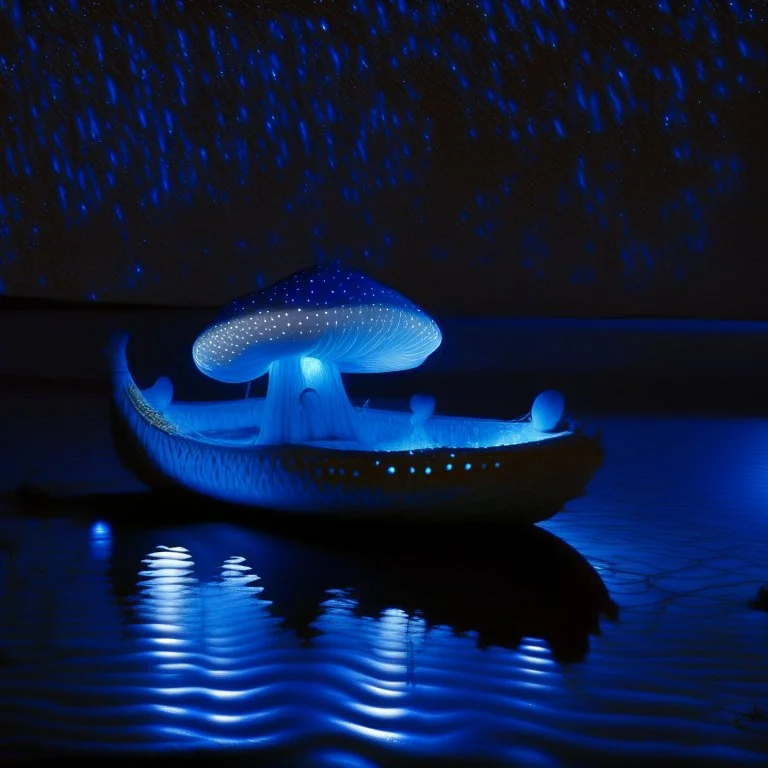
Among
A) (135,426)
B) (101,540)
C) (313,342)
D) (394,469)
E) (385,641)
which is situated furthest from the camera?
(135,426)

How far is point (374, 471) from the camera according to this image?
5344 mm

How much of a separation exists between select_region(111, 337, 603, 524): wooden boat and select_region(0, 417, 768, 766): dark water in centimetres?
24

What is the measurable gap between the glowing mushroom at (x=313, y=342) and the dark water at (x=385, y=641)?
98 cm

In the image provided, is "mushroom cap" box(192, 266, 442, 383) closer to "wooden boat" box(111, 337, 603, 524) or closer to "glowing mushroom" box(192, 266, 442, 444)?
"glowing mushroom" box(192, 266, 442, 444)

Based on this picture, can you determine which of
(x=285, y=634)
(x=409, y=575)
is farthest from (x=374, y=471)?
(x=285, y=634)

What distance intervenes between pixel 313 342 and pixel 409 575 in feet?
5.84

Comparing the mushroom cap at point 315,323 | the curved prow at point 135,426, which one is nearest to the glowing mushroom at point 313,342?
the mushroom cap at point 315,323

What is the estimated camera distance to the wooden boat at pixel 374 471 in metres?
5.23

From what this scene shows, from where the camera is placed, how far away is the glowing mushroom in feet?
19.7

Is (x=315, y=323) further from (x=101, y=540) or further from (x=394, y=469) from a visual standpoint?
(x=101, y=540)

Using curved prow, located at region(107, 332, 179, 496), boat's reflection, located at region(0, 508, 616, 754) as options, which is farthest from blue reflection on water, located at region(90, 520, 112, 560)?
curved prow, located at region(107, 332, 179, 496)

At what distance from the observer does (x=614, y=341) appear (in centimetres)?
3148

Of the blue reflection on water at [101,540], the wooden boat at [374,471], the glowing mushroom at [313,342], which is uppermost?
the glowing mushroom at [313,342]

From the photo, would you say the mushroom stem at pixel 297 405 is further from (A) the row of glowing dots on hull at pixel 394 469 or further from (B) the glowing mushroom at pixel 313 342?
(A) the row of glowing dots on hull at pixel 394 469
